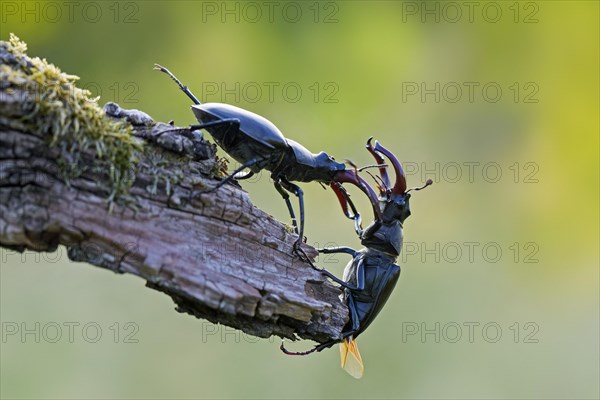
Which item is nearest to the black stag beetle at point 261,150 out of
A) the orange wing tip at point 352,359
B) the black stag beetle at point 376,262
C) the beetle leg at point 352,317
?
the black stag beetle at point 376,262

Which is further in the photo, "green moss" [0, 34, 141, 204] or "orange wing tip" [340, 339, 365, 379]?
"orange wing tip" [340, 339, 365, 379]

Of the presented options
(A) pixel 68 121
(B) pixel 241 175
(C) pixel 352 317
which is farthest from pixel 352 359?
(A) pixel 68 121

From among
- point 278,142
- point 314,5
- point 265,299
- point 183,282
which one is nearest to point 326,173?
point 278,142

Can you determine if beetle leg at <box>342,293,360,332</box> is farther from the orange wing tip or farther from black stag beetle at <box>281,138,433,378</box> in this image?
the orange wing tip

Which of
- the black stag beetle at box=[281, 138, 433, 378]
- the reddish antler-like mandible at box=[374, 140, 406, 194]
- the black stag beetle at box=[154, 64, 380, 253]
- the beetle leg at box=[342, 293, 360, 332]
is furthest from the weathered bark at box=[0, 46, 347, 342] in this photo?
the reddish antler-like mandible at box=[374, 140, 406, 194]

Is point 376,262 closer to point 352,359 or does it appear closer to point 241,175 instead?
point 352,359

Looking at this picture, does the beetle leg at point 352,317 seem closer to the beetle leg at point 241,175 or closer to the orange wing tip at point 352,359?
the orange wing tip at point 352,359

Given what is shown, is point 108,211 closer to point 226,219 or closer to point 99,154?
point 99,154
